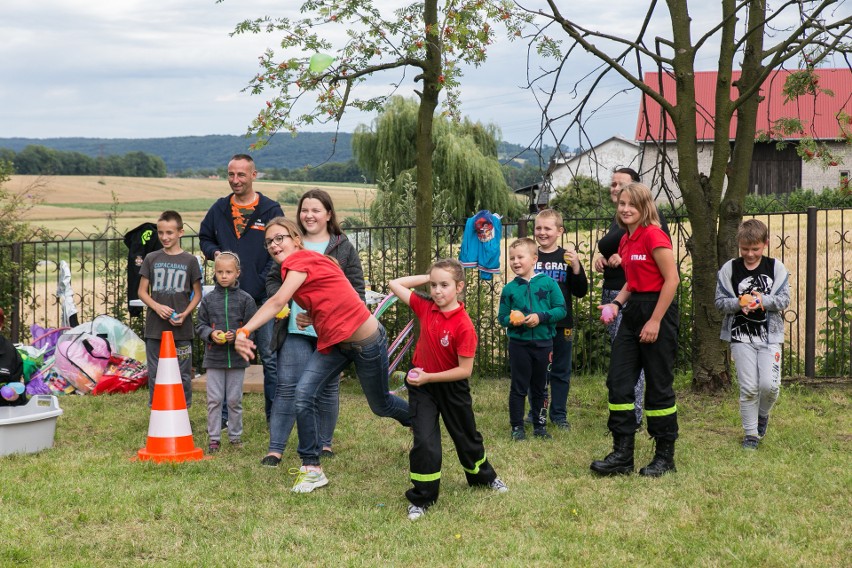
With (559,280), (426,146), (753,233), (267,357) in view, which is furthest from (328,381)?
(426,146)

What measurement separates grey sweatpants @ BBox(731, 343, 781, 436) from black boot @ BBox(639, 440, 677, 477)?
0.84 m

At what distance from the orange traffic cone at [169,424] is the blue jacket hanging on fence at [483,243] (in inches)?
106

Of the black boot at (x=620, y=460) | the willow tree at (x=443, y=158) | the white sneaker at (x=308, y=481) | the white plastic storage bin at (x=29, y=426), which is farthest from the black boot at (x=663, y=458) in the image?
the willow tree at (x=443, y=158)

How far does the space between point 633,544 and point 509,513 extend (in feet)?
2.31

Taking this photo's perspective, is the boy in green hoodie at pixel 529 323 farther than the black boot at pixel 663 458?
Yes

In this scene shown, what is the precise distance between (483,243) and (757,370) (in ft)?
8.46

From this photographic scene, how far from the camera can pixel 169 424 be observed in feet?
19.4

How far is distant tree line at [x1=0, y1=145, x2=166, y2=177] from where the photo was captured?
2352 inches

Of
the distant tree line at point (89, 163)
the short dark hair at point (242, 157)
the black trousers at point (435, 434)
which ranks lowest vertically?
the black trousers at point (435, 434)

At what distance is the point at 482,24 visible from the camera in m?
7.36

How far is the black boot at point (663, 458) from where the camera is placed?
17.6 feet

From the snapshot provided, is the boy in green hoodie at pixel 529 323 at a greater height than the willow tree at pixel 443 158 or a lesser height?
lesser

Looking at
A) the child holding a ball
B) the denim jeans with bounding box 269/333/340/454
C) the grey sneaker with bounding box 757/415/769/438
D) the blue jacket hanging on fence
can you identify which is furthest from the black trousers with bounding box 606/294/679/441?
the child holding a ball

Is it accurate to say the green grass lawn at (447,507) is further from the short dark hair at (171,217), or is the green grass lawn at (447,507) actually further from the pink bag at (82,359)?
the pink bag at (82,359)
